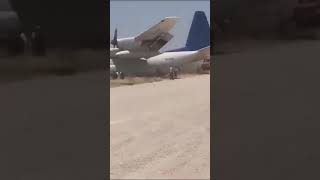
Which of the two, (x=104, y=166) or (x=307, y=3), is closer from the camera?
(x=307, y=3)

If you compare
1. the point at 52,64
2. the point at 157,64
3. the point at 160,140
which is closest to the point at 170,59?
the point at 157,64

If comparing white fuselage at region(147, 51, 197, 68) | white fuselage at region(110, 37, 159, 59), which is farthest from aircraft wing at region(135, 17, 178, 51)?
white fuselage at region(147, 51, 197, 68)

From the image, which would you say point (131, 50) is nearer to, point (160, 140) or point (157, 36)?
point (157, 36)

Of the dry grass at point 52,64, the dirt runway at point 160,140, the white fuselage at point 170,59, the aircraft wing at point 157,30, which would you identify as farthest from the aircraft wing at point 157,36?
the dry grass at point 52,64

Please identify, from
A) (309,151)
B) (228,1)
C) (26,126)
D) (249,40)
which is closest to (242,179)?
(309,151)

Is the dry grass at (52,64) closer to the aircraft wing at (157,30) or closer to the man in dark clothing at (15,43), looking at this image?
the man in dark clothing at (15,43)

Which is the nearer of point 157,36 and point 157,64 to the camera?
point 157,36

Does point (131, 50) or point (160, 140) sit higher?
point (131, 50)

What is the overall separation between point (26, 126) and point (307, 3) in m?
0.85

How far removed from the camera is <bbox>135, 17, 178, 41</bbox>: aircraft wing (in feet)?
48.1

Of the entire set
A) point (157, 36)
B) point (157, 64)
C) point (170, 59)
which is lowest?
point (157, 64)

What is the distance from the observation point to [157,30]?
50.4 feet

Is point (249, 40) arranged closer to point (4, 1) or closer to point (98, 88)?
point (98, 88)

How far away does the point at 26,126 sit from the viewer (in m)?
1.35
